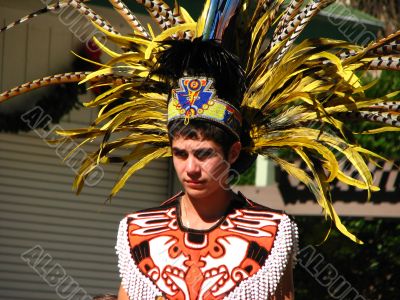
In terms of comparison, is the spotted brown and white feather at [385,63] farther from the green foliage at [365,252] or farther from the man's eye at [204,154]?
the green foliage at [365,252]

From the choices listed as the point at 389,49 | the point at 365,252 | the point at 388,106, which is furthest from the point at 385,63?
the point at 365,252

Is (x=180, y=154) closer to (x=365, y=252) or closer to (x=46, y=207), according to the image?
(x=46, y=207)

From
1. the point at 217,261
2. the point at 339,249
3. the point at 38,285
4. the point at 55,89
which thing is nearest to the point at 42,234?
the point at 38,285

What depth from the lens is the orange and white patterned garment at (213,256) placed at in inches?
157

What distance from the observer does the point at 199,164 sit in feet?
13.0

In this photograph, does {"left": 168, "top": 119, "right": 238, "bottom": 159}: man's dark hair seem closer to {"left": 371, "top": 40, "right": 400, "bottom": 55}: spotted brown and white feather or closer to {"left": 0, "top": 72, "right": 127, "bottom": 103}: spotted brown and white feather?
{"left": 0, "top": 72, "right": 127, "bottom": 103}: spotted brown and white feather

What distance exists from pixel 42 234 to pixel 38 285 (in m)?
0.40

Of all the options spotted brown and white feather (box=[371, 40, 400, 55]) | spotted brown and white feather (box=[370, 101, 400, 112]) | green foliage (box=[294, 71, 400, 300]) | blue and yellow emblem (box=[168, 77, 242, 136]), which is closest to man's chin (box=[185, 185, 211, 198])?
blue and yellow emblem (box=[168, 77, 242, 136])

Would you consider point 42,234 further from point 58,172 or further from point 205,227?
point 205,227

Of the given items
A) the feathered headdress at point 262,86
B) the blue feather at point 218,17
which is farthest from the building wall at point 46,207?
the blue feather at point 218,17

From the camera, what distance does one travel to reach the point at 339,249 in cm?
1092

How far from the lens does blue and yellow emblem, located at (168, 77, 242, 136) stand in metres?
4.04

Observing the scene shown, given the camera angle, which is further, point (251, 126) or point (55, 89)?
point (55, 89)

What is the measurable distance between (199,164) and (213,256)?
0.38m
